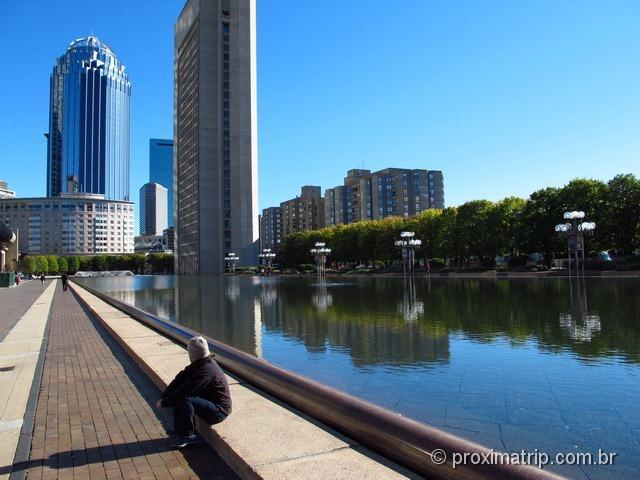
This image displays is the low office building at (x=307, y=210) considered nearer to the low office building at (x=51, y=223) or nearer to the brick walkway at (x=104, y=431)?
the low office building at (x=51, y=223)

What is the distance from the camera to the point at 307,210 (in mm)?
189375

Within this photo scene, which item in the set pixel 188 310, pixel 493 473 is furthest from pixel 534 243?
pixel 493 473

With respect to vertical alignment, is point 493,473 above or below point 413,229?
below

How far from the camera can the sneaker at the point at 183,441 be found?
5.00 m

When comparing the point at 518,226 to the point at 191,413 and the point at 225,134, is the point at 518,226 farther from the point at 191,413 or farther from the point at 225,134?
the point at 225,134

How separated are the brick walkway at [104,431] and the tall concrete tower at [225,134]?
4669 inches

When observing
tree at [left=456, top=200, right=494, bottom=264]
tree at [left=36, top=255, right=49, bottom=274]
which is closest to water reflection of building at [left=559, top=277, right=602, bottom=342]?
tree at [left=456, top=200, right=494, bottom=264]

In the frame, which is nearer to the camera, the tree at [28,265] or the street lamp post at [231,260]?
the street lamp post at [231,260]

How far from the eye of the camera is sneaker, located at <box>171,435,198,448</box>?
500 cm

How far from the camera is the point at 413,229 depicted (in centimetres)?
7850

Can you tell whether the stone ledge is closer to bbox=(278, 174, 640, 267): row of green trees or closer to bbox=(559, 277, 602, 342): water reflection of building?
bbox=(559, 277, 602, 342): water reflection of building

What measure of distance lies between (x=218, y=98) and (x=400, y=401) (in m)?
130

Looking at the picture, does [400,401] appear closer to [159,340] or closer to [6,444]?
[6,444]

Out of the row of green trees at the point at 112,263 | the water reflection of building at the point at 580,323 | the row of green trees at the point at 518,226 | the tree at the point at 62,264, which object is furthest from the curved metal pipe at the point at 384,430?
the tree at the point at 62,264
